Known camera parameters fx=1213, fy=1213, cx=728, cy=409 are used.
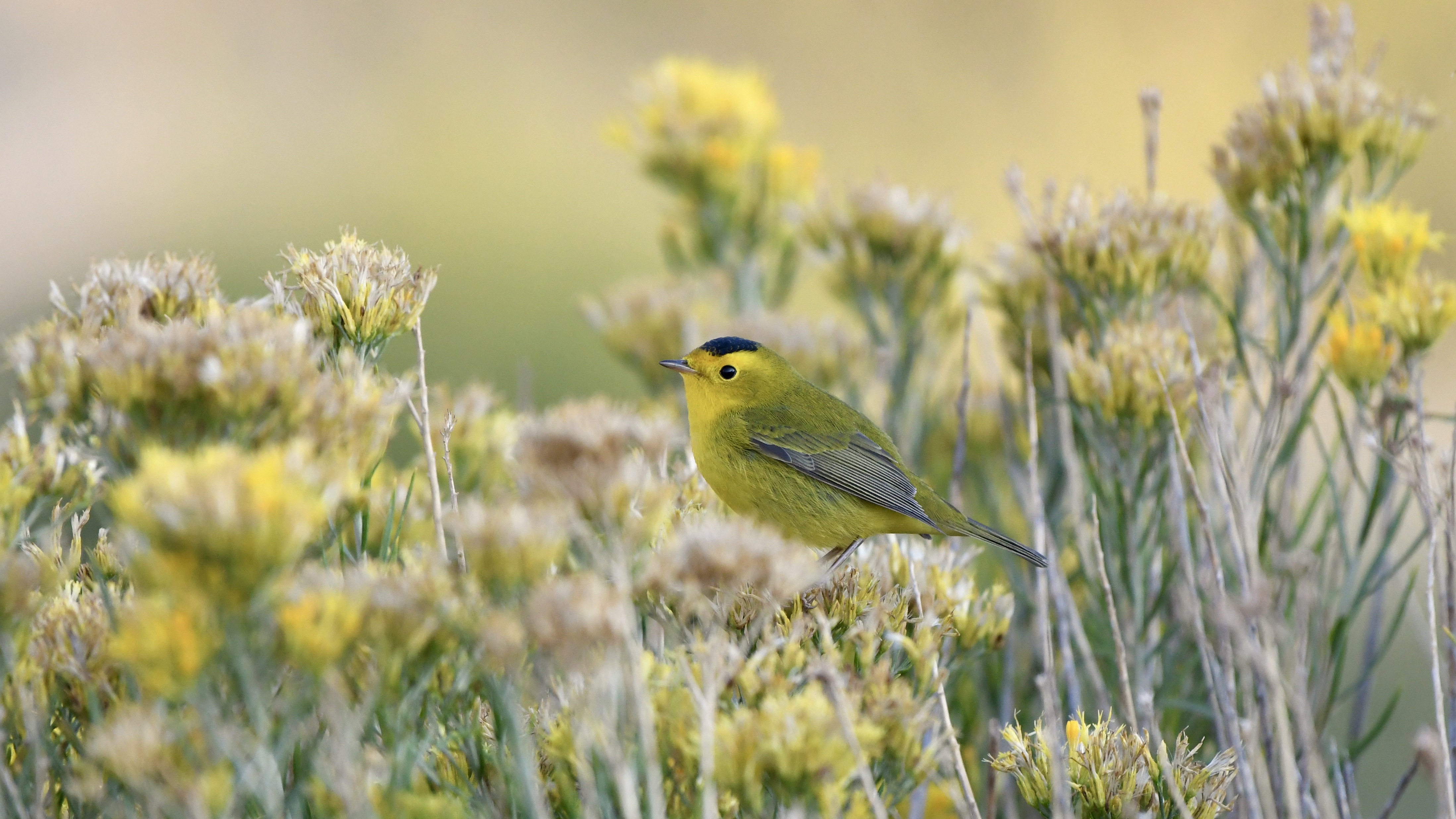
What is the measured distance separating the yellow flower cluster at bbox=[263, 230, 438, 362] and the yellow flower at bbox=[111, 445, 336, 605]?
2.56ft

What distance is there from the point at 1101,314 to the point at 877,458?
692 mm

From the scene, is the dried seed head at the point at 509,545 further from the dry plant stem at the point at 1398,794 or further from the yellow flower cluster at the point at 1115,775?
the dry plant stem at the point at 1398,794

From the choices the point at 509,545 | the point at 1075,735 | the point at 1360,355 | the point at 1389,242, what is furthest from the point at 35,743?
the point at 1389,242

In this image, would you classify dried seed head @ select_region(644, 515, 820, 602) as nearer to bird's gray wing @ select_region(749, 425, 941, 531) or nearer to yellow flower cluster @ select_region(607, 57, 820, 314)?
bird's gray wing @ select_region(749, 425, 941, 531)

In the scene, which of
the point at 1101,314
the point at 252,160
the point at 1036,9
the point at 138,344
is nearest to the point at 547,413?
the point at 138,344

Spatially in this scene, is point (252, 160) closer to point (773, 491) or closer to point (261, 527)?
point (773, 491)

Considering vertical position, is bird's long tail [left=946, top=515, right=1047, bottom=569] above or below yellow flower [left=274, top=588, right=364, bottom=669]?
above

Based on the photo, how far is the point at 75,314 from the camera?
221 centimetres

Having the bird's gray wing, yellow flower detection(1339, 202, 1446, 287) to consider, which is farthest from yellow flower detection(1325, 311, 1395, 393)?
the bird's gray wing

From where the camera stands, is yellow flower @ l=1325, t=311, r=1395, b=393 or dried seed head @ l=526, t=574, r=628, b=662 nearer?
dried seed head @ l=526, t=574, r=628, b=662

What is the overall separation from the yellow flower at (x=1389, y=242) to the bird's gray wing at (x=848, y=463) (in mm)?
1187

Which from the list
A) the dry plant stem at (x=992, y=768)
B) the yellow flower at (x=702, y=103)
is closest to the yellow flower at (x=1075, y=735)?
the dry plant stem at (x=992, y=768)

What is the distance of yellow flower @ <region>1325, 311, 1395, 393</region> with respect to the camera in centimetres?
258

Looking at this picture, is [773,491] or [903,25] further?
[903,25]
